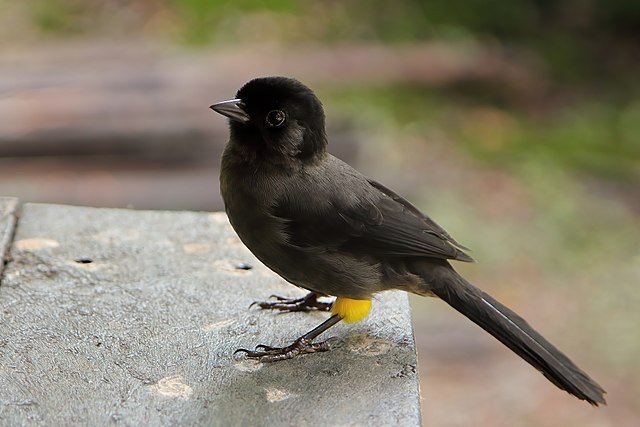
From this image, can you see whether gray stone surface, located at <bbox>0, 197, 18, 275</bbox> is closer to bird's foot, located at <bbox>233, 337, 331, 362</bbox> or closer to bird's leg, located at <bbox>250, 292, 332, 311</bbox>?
bird's leg, located at <bbox>250, 292, 332, 311</bbox>

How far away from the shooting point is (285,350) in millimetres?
3775

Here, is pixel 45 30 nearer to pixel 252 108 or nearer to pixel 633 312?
pixel 633 312

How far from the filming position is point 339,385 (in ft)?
11.8

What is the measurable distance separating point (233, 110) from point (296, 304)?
851 millimetres

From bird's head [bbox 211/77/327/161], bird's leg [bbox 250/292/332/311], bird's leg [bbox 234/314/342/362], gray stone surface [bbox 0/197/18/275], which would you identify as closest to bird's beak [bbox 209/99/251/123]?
bird's head [bbox 211/77/327/161]

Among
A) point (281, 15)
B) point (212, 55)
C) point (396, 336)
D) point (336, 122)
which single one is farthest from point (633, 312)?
point (281, 15)

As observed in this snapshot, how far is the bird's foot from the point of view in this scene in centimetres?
373

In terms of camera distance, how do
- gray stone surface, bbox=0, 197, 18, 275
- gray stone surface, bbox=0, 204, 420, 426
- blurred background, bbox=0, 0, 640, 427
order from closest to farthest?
1. gray stone surface, bbox=0, 204, 420, 426
2. gray stone surface, bbox=0, 197, 18, 275
3. blurred background, bbox=0, 0, 640, 427

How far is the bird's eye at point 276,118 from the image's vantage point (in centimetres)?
398

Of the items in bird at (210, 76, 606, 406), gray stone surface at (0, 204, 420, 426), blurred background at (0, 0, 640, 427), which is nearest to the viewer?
gray stone surface at (0, 204, 420, 426)

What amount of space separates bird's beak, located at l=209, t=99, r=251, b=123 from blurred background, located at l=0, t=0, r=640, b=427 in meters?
3.66

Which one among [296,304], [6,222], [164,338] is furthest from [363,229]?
[6,222]

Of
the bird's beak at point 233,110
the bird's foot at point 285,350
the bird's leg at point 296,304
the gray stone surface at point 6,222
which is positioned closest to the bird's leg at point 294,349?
the bird's foot at point 285,350

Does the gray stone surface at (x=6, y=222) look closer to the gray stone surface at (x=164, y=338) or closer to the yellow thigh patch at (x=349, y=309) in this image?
the gray stone surface at (x=164, y=338)
